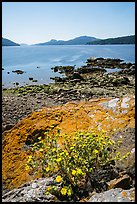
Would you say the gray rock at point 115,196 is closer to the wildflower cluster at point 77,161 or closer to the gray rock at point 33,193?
the wildflower cluster at point 77,161

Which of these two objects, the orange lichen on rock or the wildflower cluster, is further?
the orange lichen on rock

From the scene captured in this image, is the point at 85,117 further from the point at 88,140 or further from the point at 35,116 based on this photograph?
the point at 88,140

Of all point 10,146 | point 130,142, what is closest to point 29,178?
point 10,146

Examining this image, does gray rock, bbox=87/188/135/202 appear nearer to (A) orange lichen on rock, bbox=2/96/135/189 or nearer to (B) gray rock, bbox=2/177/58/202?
(B) gray rock, bbox=2/177/58/202

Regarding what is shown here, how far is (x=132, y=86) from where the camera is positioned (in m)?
29.4

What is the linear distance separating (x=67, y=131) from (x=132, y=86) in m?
25.4

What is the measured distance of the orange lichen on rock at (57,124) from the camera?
4.68 m

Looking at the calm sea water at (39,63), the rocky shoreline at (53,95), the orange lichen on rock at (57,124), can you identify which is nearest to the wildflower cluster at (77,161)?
the orange lichen on rock at (57,124)

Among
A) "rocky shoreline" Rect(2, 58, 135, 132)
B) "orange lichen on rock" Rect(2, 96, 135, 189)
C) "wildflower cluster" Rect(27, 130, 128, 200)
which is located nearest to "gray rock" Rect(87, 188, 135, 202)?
"wildflower cluster" Rect(27, 130, 128, 200)

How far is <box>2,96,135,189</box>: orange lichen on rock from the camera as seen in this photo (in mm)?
4684

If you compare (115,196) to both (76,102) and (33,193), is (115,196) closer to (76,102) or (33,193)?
(33,193)

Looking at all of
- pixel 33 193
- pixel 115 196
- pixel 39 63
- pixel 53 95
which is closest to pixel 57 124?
pixel 33 193

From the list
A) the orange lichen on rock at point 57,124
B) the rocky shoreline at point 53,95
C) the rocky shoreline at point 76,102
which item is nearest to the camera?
the rocky shoreline at point 76,102

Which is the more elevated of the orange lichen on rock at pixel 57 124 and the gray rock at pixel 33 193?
the orange lichen on rock at pixel 57 124
